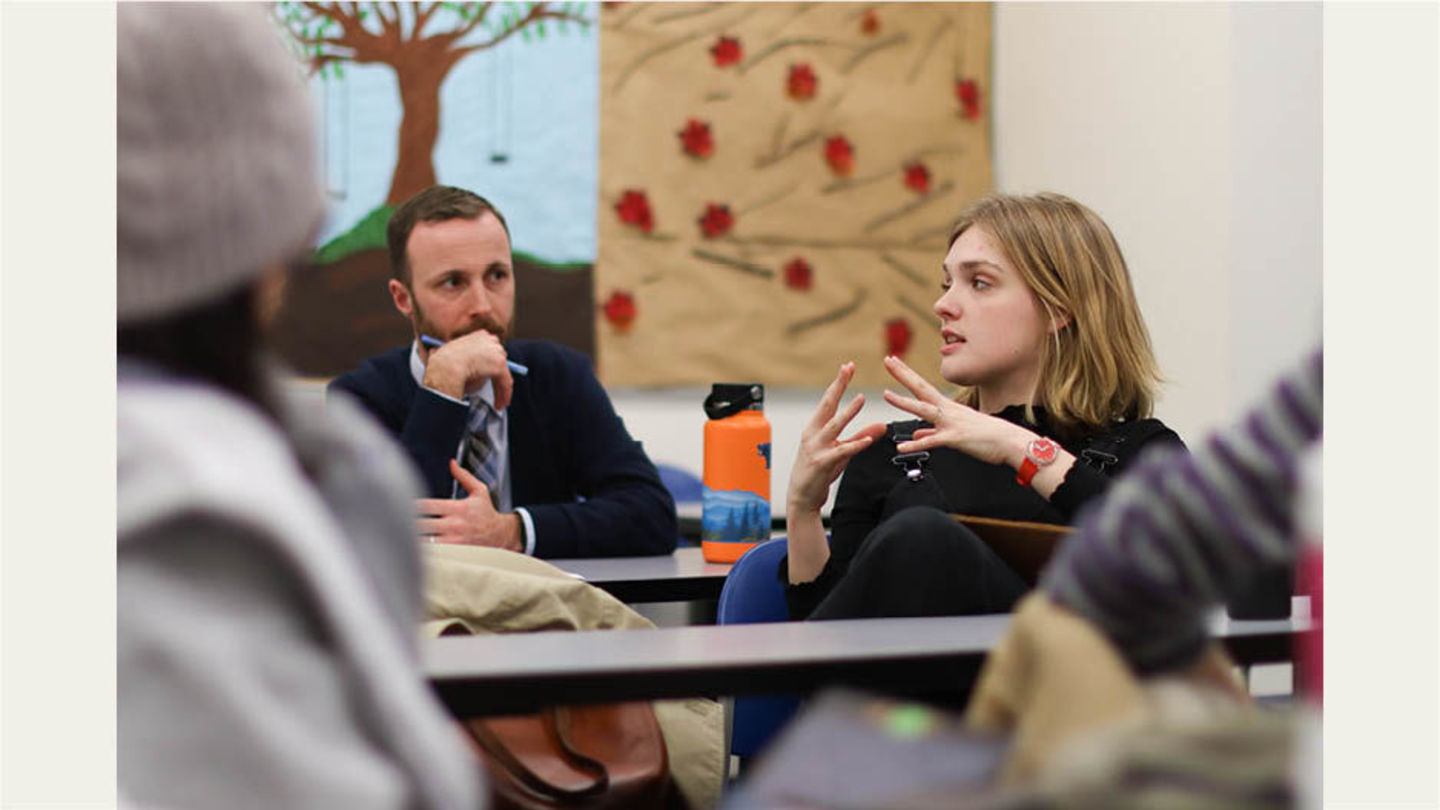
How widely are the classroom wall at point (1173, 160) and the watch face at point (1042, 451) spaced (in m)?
0.59

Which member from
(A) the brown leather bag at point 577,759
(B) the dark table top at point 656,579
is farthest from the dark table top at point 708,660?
(B) the dark table top at point 656,579

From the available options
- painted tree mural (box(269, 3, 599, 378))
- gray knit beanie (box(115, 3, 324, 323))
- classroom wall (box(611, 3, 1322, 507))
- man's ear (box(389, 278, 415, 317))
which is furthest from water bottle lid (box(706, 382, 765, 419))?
painted tree mural (box(269, 3, 599, 378))

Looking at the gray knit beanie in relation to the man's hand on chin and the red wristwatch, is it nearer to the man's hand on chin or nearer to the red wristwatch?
the red wristwatch

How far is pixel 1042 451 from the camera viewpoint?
162 centimetres

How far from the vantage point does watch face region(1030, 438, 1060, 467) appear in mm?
1616

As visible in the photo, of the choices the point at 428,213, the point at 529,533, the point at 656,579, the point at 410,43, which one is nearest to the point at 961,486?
the point at 656,579

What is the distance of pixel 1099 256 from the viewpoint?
1.87m

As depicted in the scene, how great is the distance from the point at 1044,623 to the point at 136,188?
1.54 ft

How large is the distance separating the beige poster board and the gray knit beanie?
301 centimetres

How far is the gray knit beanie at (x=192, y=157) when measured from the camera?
62 centimetres

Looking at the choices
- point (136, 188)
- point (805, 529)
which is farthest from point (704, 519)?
point (136, 188)

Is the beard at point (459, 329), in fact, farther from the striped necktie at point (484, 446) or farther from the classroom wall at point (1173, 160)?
the classroom wall at point (1173, 160)

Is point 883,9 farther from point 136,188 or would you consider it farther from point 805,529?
point 136,188
